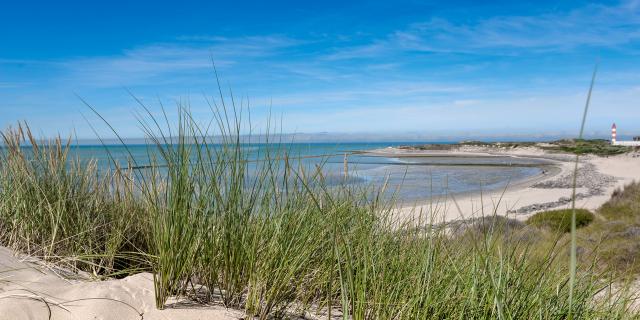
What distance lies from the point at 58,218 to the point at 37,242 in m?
0.35

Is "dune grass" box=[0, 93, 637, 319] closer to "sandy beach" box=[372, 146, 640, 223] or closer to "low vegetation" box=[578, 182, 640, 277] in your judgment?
"low vegetation" box=[578, 182, 640, 277]

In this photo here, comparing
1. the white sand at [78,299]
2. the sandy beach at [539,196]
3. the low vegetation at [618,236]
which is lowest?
the sandy beach at [539,196]

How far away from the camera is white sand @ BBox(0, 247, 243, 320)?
6.73 ft

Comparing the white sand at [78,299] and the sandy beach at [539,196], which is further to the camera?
the sandy beach at [539,196]

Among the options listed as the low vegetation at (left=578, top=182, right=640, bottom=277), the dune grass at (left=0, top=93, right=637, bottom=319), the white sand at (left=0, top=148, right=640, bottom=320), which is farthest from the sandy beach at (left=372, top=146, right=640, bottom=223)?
the white sand at (left=0, top=148, right=640, bottom=320)

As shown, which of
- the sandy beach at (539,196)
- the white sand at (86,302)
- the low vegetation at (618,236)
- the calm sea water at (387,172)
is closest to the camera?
the white sand at (86,302)

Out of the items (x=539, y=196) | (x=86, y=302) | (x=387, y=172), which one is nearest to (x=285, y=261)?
(x=86, y=302)

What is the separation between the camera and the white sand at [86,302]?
205 centimetres

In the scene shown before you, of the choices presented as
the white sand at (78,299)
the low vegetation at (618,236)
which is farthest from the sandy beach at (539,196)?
the white sand at (78,299)

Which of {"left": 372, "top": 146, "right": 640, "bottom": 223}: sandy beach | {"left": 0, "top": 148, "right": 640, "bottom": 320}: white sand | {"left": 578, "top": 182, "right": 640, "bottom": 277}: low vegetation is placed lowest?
{"left": 372, "top": 146, "right": 640, "bottom": 223}: sandy beach

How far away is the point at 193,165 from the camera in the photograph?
256 centimetres

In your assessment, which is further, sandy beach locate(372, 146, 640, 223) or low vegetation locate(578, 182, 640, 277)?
sandy beach locate(372, 146, 640, 223)

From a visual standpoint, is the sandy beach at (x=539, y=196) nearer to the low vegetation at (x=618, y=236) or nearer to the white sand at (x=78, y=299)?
the low vegetation at (x=618, y=236)

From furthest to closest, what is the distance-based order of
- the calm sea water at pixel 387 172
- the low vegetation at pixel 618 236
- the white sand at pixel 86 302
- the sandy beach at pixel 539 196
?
1. the sandy beach at pixel 539 196
2. the low vegetation at pixel 618 236
3. the calm sea water at pixel 387 172
4. the white sand at pixel 86 302
